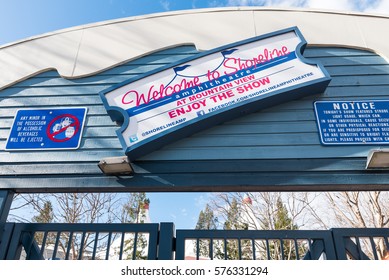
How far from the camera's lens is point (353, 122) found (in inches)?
107

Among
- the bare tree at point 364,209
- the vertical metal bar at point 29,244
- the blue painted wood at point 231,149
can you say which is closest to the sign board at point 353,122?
the blue painted wood at point 231,149

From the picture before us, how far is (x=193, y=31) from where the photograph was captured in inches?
135

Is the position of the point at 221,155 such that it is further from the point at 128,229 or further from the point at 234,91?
the point at 128,229

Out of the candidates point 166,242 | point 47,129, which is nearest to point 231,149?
point 166,242

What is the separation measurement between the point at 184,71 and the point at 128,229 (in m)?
1.74

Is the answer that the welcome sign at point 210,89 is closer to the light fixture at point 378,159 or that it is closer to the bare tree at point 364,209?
the light fixture at point 378,159

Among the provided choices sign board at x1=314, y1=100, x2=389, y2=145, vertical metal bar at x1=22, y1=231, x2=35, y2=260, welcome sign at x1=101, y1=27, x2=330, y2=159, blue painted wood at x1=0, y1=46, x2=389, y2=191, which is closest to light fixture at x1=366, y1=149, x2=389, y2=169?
blue painted wood at x1=0, y1=46, x2=389, y2=191

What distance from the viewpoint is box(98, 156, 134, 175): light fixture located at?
8.27 feet

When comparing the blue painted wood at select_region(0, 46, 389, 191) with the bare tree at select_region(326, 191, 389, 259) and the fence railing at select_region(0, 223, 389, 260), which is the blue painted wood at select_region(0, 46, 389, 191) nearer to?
the fence railing at select_region(0, 223, 389, 260)

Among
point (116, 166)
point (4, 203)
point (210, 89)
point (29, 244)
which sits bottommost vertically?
point (29, 244)

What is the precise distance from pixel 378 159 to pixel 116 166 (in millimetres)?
2336

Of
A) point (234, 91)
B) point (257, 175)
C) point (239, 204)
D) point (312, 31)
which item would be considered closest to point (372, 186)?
point (257, 175)

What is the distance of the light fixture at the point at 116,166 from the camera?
2520 millimetres

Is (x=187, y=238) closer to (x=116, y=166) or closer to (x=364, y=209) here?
(x=116, y=166)
